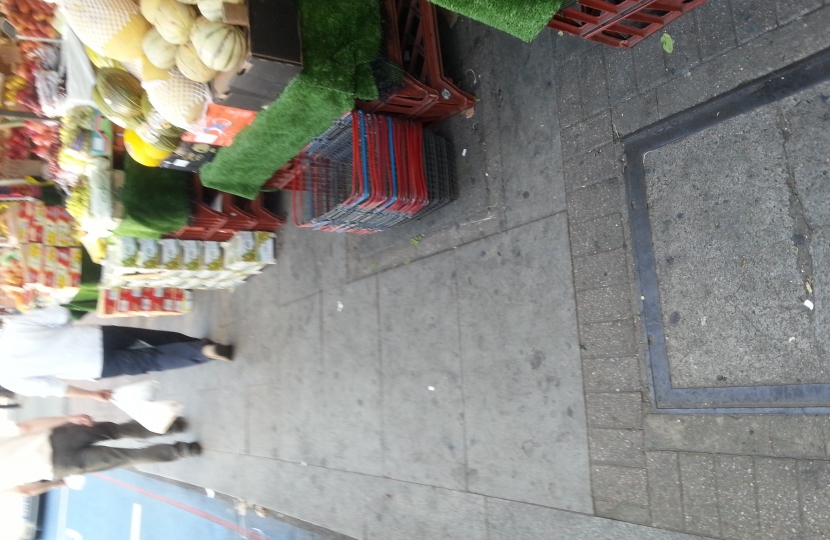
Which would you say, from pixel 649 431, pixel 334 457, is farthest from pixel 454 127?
pixel 334 457

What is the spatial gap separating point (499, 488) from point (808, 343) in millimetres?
1860

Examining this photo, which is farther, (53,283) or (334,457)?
(53,283)

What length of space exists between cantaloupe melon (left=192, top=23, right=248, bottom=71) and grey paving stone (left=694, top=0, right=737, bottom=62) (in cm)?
223

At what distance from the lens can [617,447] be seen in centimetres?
297

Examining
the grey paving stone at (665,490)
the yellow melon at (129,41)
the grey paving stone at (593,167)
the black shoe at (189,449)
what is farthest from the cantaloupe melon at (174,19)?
the black shoe at (189,449)

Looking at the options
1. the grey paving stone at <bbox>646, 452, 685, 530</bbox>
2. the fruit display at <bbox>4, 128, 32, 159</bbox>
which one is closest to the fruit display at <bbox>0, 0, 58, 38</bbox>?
the fruit display at <bbox>4, 128, 32, 159</bbox>

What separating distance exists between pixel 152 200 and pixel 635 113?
11.8 feet

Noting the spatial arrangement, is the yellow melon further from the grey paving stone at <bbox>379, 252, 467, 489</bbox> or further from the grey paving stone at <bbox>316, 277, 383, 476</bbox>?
the grey paving stone at <bbox>316, 277, 383, 476</bbox>

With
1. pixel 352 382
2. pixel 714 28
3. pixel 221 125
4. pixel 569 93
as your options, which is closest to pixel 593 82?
pixel 569 93

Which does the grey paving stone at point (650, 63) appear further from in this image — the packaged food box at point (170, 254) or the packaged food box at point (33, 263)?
the packaged food box at point (33, 263)

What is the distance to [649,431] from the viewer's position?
9.38 feet

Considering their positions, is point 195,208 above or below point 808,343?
above

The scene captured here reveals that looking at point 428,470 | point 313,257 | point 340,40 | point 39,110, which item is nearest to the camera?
point 340,40

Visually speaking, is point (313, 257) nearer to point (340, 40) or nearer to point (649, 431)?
point (340, 40)
